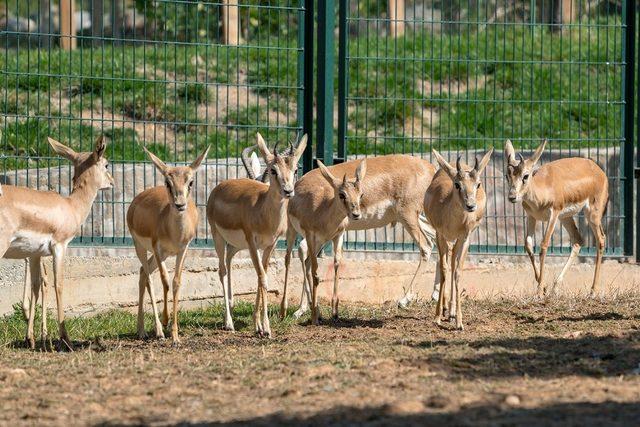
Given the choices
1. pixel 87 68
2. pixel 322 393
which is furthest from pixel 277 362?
pixel 87 68

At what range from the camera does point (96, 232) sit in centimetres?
1159

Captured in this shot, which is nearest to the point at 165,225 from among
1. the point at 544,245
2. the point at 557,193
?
the point at 544,245

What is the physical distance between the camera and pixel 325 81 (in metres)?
12.2

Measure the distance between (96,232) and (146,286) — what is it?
50.9 inches

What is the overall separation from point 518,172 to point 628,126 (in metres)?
1.67

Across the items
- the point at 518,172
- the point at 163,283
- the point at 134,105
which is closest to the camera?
the point at 163,283

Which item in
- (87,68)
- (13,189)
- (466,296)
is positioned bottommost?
(466,296)

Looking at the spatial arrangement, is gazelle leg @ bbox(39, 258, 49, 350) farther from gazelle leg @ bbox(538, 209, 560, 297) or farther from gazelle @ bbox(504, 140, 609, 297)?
gazelle leg @ bbox(538, 209, 560, 297)

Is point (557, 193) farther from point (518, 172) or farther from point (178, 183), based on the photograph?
point (178, 183)

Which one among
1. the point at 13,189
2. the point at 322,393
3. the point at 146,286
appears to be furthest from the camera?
the point at 146,286

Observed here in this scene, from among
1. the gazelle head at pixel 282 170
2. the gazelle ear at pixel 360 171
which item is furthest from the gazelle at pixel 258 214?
the gazelle ear at pixel 360 171

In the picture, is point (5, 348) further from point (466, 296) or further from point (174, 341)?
point (466, 296)

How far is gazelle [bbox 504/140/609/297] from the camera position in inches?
465

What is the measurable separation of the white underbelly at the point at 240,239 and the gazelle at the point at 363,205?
0.62 metres
